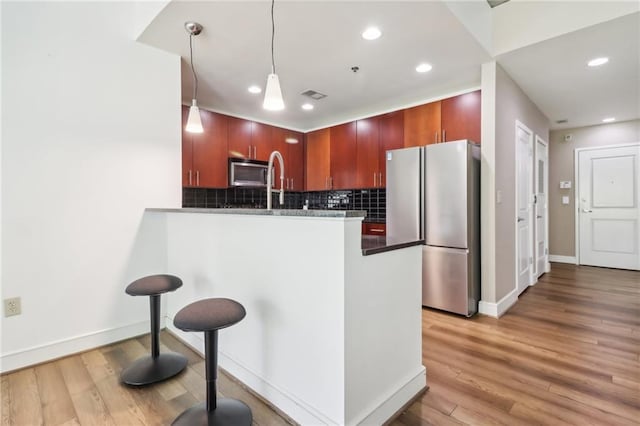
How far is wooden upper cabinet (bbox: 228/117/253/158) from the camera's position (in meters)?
4.30

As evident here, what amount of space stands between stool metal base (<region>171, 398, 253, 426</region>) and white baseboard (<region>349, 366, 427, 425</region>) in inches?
21.2

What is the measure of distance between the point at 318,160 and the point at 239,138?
1.32 m

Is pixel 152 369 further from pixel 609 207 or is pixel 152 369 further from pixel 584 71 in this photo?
pixel 609 207

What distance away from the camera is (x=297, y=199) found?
5.48m

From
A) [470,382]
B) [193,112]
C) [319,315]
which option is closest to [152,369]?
[319,315]

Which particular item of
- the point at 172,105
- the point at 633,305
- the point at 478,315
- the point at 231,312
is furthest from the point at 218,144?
the point at 633,305

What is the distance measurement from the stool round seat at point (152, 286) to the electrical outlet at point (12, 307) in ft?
2.59

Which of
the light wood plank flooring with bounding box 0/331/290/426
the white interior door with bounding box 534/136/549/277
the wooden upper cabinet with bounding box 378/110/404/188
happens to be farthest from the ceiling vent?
the light wood plank flooring with bounding box 0/331/290/426

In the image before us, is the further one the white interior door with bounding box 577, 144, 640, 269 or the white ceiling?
the white interior door with bounding box 577, 144, 640, 269

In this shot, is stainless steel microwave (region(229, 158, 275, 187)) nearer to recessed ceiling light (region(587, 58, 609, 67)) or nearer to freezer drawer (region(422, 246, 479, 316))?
freezer drawer (region(422, 246, 479, 316))

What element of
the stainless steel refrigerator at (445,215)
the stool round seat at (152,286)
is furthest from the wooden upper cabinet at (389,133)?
the stool round seat at (152,286)

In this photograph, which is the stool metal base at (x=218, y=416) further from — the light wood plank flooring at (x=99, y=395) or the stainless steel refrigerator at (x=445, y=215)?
the stainless steel refrigerator at (x=445, y=215)

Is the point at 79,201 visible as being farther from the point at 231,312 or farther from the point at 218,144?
the point at 218,144

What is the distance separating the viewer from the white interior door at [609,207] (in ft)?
16.0
